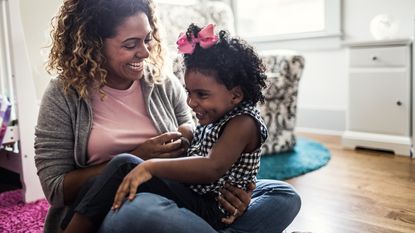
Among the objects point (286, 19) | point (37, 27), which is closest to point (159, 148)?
point (37, 27)

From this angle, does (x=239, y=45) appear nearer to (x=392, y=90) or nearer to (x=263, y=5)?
(x=392, y=90)

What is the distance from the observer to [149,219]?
83 cm

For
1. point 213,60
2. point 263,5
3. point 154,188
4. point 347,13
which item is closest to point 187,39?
point 213,60

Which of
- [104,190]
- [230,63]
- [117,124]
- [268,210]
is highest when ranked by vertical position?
[230,63]

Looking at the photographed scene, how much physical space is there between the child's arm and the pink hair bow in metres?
0.20

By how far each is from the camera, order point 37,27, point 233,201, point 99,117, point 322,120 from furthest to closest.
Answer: point 322,120
point 37,27
point 99,117
point 233,201

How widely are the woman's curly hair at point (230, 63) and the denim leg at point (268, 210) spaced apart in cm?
25

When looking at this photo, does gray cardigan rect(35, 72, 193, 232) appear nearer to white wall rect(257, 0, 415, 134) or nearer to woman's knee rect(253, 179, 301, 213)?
woman's knee rect(253, 179, 301, 213)

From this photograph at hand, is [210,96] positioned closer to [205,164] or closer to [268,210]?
[205,164]

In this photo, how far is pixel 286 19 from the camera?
10.7 feet

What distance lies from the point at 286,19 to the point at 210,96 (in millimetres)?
2465

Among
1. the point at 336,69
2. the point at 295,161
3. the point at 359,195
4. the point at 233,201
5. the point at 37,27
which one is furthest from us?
the point at 336,69

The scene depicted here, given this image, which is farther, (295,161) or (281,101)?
(281,101)

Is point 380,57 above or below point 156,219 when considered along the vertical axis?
above
